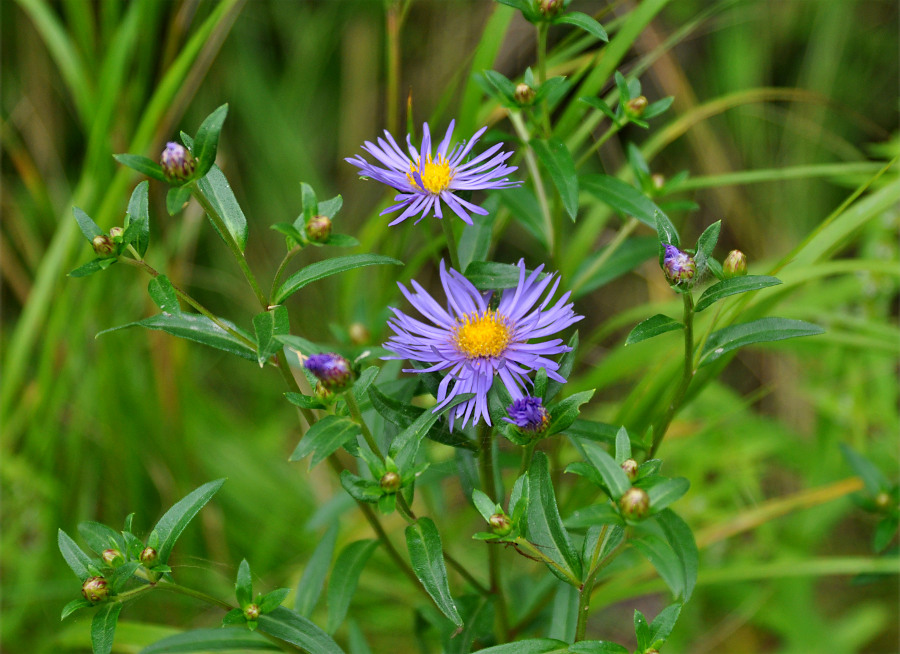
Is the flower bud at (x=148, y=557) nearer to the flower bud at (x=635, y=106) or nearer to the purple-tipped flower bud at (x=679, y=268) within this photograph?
the purple-tipped flower bud at (x=679, y=268)

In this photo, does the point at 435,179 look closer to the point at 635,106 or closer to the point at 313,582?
the point at 635,106

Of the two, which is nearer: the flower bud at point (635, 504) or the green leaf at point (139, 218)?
the flower bud at point (635, 504)

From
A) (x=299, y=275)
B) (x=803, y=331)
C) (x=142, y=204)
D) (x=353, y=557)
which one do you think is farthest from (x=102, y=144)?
(x=803, y=331)

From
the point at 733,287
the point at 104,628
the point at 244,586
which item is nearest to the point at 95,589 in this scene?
the point at 104,628

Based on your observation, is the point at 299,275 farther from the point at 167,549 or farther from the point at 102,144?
the point at 102,144

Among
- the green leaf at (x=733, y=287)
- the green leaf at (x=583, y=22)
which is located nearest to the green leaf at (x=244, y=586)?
the green leaf at (x=733, y=287)

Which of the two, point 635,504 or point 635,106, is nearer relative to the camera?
point 635,504
